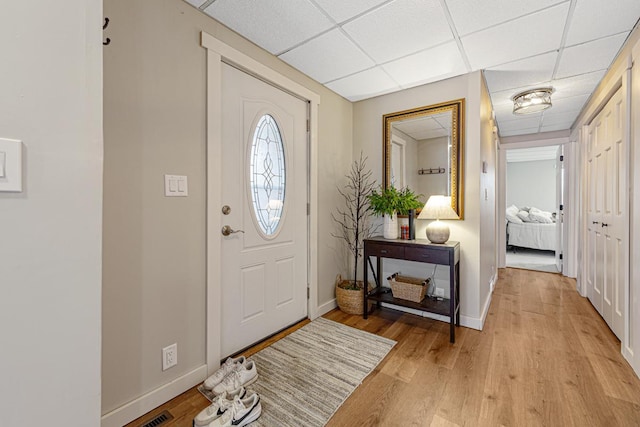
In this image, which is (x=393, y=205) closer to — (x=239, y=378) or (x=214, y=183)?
(x=214, y=183)

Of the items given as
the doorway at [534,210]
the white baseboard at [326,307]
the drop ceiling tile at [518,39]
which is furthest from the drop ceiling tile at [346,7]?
the doorway at [534,210]

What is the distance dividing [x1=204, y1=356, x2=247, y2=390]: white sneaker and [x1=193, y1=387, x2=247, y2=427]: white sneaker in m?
0.14

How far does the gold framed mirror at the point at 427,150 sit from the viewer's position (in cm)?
252

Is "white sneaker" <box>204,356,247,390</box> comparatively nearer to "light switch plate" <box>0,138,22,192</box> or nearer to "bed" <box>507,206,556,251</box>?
"light switch plate" <box>0,138,22,192</box>

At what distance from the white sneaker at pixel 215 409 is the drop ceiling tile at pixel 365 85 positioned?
255cm

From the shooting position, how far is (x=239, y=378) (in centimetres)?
162

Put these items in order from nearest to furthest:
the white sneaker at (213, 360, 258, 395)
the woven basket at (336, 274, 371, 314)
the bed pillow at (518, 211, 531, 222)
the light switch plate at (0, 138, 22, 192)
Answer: the light switch plate at (0, 138, 22, 192)
the white sneaker at (213, 360, 258, 395)
the woven basket at (336, 274, 371, 314)
the bed pillow at (518, 211, 531, 222)

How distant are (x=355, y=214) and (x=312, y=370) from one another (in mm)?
1681

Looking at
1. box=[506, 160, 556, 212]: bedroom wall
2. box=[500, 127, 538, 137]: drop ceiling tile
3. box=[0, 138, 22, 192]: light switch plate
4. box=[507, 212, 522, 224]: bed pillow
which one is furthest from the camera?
box=[506, 160, 556, 212]: bedroom wall

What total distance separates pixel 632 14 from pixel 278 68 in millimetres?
2298

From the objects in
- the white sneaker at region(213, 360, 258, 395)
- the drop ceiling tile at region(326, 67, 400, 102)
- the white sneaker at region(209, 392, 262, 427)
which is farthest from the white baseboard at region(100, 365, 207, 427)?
the drop ceiling tile at region(326, 67, 400, 102)

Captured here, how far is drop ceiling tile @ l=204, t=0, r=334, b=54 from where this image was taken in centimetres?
164

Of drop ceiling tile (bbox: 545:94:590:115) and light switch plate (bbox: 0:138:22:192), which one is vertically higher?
drop ceiling tile (bbox: 545:94:590:115)

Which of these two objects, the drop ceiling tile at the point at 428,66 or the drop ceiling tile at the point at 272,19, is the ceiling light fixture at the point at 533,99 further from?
the drop ceiling tile at the point at 272,19
